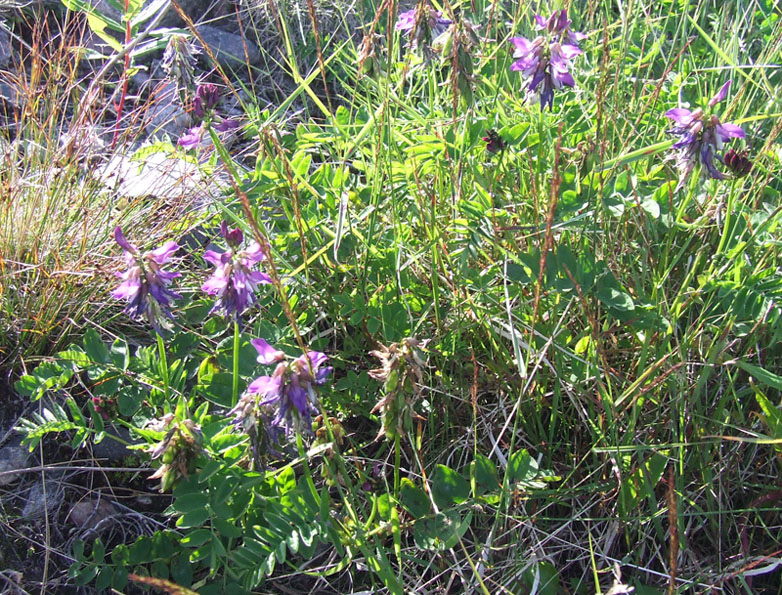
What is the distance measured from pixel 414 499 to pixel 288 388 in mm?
481

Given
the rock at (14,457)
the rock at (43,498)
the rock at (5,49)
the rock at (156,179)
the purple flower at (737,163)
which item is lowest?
the rock at (43,498)

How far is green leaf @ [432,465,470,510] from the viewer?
1541mm

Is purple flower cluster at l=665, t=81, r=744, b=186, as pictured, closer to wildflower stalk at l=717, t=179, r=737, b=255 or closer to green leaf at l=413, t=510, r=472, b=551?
wildflower stalk at l=717, t=179, r=737, b=255

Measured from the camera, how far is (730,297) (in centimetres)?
164

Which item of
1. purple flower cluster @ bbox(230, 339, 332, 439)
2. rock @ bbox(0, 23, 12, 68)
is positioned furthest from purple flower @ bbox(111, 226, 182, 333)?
rock @ bbox(0, 23, 12, 68)

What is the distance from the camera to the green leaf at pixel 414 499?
5.05ft

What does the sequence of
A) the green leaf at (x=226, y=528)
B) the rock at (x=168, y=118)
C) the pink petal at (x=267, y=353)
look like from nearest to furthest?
1. the pink petal at (x=267, y=353)
2. the green leaf at (x=226, y=528)
3. the rock at (x=168, y=118)

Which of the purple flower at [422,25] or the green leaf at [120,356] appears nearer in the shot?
the green leaf at [120,356]

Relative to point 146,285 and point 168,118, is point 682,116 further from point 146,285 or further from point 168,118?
point 168,118

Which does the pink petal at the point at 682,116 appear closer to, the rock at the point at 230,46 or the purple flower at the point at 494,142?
the purple flower at the point at 494,142

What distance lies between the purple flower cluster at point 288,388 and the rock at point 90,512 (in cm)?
71

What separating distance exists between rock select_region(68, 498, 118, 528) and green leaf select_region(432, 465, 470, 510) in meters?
0.81

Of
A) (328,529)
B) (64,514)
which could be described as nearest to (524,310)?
(328,529)

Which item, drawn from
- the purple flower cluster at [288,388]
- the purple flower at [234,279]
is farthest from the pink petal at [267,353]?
the purple flower at [234,279]
